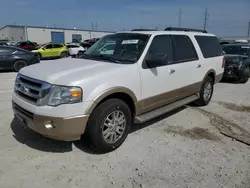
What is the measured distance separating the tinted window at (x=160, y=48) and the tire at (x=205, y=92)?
1.73 meters

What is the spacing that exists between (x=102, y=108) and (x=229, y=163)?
2.01 m

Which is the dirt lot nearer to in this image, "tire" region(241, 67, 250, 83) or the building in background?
"tire" region(241, 67, 250, 83)

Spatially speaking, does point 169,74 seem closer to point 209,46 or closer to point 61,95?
point 61,95

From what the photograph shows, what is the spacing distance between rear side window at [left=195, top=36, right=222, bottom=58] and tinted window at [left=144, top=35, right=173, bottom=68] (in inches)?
54.1

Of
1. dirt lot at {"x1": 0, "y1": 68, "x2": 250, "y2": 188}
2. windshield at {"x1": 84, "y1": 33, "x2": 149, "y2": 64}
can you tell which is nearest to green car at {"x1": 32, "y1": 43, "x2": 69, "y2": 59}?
dirt lot at {"x1": 0, "y1": 68, "x2": 250, "y2": 188}

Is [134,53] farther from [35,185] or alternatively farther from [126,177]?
[35,185]

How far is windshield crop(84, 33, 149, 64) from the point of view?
4.02m


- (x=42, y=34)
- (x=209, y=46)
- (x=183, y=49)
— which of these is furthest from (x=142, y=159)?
(x=42, y=34)

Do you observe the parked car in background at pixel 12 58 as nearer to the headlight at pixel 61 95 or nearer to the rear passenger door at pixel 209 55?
the rear passenger door at pixel 209 55

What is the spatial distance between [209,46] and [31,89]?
462 cm

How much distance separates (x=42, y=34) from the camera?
2164 inches

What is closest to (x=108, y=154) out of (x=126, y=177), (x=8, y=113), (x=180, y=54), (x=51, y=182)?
(x=126, y=177)

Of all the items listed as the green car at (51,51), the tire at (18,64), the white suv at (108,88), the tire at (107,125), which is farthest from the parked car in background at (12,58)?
the tire at (107,125)

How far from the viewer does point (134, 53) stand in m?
4.07
